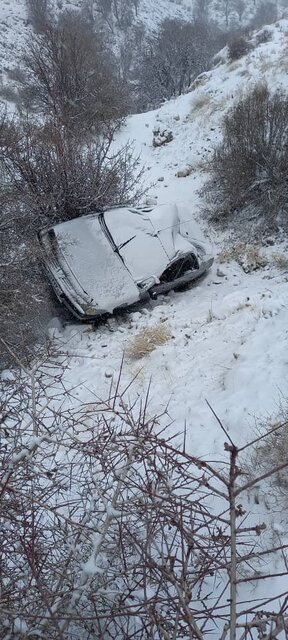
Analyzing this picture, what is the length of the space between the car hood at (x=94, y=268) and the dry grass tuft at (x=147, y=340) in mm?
651

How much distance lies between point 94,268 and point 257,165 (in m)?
5.06

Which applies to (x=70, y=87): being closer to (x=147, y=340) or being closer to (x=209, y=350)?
(x=147, y=340)

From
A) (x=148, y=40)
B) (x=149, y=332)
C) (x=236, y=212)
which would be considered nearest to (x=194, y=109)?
(x=236, y=212)

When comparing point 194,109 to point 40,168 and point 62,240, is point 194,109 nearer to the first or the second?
point 40,168

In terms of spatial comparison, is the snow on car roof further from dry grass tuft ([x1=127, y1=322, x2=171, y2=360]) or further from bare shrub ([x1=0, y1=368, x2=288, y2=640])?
bare shrub ([x1=0, y1=368, x2=288, y2=640])

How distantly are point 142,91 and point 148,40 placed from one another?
13730 millimetres

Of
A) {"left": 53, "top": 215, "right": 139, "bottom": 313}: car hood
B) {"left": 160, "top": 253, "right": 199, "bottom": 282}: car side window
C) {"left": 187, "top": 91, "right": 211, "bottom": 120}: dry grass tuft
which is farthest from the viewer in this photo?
{"left": 187, "top": 91, "right": 211, "bottom": 120}: dry grass tuft

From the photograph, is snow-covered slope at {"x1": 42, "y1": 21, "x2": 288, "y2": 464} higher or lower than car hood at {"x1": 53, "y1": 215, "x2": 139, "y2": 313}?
lower

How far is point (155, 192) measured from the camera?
1136cm

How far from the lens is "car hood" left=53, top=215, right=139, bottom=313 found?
650 centimetres

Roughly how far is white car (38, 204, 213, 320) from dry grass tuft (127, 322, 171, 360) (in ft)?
2.12

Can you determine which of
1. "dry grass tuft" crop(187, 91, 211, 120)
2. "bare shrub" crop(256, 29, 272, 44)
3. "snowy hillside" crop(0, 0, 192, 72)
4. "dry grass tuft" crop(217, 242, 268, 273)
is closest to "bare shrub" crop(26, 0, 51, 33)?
"snowy hillside" crop(0, 0, 192, 72)

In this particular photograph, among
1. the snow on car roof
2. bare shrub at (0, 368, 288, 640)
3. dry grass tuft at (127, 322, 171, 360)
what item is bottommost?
bare shrub at (0, 368, 288, 640)

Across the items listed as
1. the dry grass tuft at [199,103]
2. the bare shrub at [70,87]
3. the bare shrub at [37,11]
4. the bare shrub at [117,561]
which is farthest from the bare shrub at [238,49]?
the bare shrub at [37,11]
